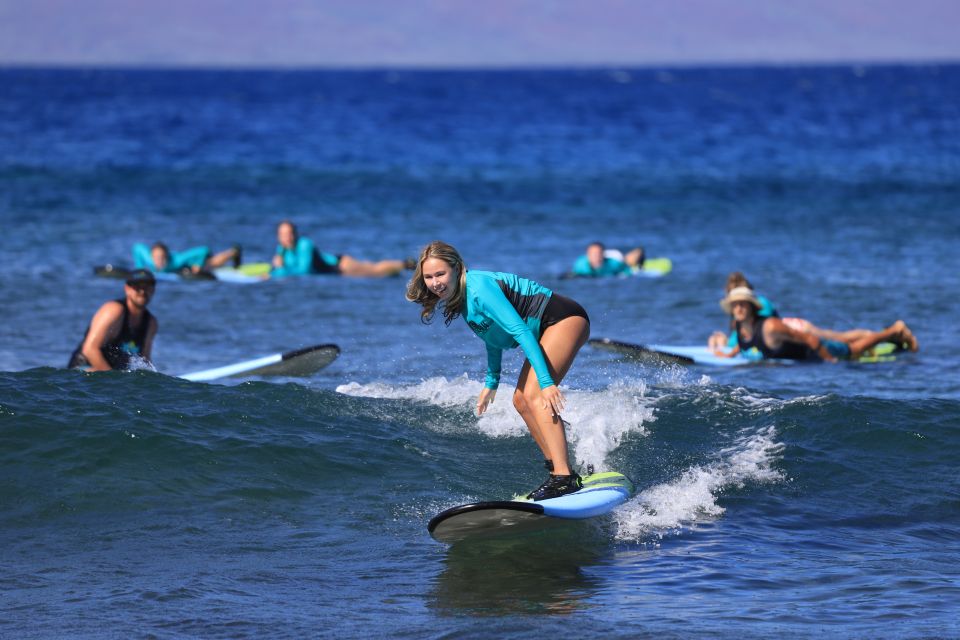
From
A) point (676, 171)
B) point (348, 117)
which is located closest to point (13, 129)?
point (348, 117)

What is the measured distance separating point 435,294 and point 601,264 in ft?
45.6

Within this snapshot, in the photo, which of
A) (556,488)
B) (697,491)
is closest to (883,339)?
(697,491)

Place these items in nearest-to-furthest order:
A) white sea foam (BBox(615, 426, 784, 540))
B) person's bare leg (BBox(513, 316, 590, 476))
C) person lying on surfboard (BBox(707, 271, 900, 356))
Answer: person's bare leg (BBox(513, 316, 590, 476))
white sea foam (BBox(615, 426, 784, 540))
person lying on surfboard (BBox(707, 271, 900, 356))

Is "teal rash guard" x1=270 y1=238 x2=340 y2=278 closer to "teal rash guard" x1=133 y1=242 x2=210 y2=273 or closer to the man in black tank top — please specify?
"teal rash guard" x1=133 y1=242 x2=210 y2=273

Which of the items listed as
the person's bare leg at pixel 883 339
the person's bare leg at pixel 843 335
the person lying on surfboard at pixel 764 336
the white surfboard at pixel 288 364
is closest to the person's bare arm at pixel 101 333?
the white surfboard at pixel 288 364

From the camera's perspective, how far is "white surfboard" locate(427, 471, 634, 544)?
7336 millimetres

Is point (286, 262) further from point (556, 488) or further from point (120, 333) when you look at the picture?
point (556, 488)

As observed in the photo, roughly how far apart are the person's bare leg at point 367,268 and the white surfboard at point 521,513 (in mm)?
13613

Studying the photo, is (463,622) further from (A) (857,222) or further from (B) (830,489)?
(A) (857,222)

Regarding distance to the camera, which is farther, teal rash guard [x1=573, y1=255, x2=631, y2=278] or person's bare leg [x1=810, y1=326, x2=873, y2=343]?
teal rash guard [x1=573, y1=255, x2=631, y2=278]

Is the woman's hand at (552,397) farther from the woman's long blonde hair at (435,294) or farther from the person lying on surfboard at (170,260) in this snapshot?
the person lying on surfboard at (170,260)

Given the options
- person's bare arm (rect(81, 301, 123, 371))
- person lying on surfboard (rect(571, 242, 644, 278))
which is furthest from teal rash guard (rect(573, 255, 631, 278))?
person's bare arm (rect(81, 301, 123, 371))

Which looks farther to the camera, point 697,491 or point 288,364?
point 288,364

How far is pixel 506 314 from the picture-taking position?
7.27 m
